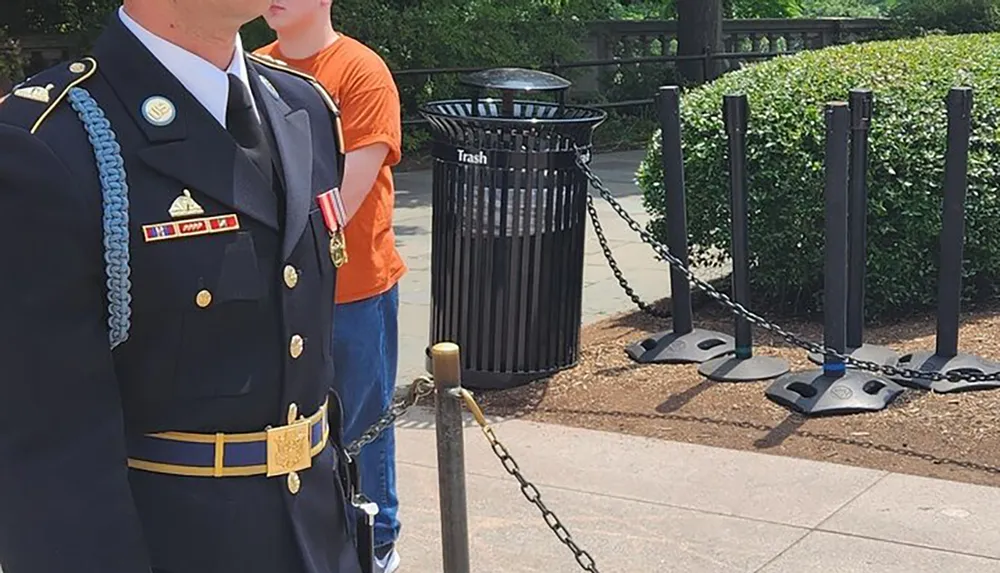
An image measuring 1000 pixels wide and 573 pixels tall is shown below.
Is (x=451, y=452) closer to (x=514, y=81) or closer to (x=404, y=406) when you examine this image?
(x=404, y=406)

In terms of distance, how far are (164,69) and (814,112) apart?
5625 millimetres

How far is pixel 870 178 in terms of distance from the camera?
→ 7223 mm

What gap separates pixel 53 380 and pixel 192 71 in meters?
0.51

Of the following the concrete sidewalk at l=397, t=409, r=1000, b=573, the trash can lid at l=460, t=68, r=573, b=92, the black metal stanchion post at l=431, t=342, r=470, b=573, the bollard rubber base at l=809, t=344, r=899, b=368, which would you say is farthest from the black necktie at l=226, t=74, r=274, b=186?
the bollard rubber base at l=809, t=344, r=899, b=368

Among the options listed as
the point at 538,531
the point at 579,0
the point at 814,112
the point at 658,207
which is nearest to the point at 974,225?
the point at 814,112

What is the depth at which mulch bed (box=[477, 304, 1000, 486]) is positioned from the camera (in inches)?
221

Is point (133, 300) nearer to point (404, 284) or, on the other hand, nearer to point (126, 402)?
point (126, 402)

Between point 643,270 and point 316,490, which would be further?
point 643,270

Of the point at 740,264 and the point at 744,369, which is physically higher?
the point at 740,264

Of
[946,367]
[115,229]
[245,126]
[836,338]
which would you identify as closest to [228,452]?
[115,229]

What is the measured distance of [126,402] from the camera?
211cm

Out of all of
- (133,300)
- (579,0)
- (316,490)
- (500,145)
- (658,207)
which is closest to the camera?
(133,300)

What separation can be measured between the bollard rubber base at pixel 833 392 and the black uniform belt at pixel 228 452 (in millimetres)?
4077

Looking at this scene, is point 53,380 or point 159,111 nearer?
point 53,380
